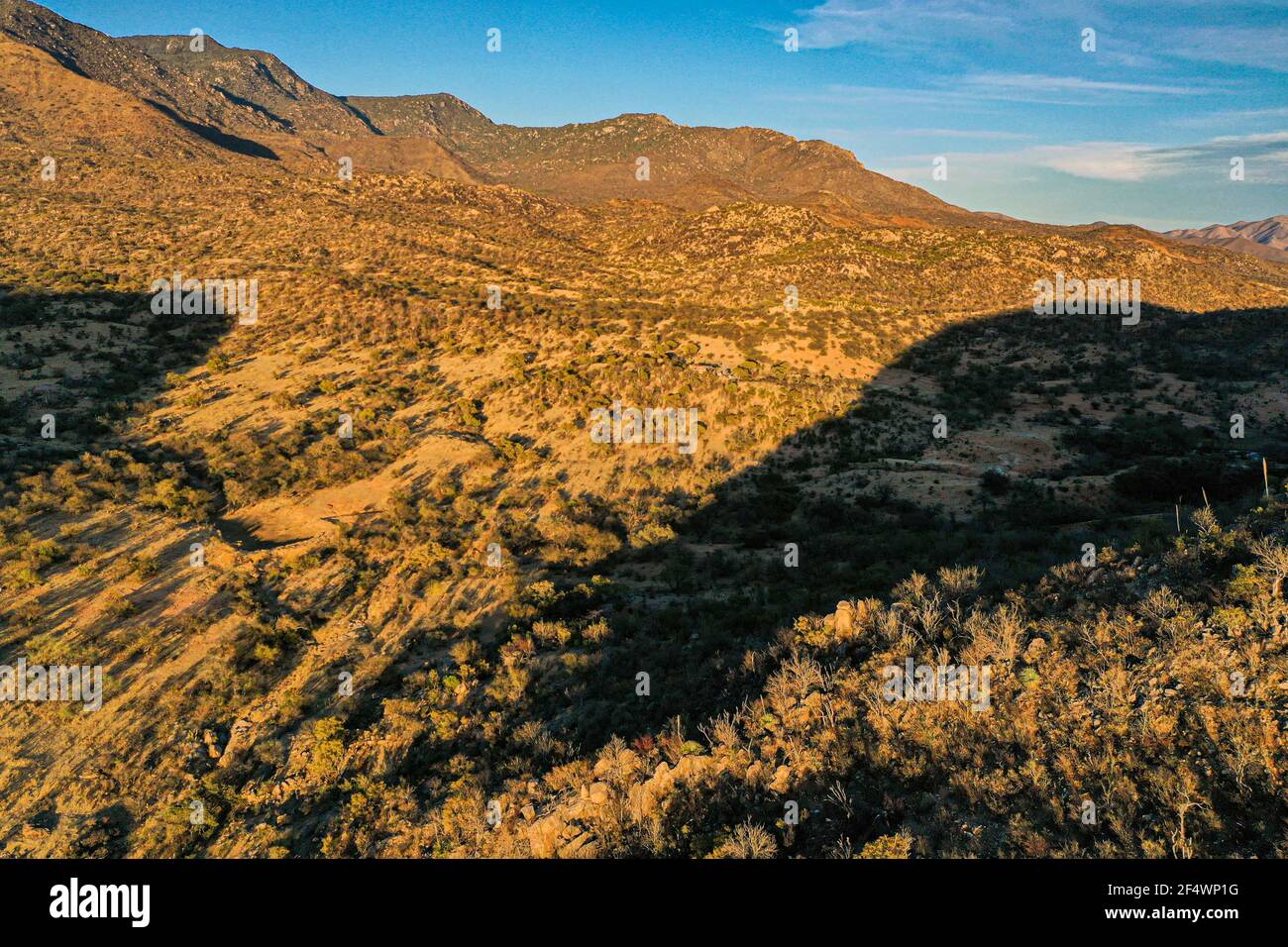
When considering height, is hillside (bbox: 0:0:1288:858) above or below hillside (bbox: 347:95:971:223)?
below

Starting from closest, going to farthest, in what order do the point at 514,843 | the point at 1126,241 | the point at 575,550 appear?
the point at 514,843
the point at 575,550
the point at 1126,241

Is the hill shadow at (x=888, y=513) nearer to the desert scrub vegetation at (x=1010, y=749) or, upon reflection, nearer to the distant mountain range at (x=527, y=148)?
the desert scrub vegetation at (x=1010, y=749)

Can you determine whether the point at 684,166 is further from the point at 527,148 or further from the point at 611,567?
the point at 611,567

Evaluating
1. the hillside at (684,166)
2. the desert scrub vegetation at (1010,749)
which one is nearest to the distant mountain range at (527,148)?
the hillside at (684,166)

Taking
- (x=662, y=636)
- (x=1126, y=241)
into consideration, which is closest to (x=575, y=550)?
(x=662, y=636)

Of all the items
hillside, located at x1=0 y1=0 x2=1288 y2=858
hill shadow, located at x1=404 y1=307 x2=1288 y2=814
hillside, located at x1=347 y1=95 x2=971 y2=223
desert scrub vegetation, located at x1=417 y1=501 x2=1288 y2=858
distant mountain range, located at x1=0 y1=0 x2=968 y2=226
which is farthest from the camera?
hillside, located at x1=347 y1=95 x2=971 y2=223

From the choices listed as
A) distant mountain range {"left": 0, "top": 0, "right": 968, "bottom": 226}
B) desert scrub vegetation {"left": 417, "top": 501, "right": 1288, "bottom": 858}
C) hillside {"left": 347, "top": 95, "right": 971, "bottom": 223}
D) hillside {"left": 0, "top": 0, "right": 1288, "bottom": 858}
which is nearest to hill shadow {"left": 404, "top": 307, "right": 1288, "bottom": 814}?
hillside {"left": 0, "top": 0, "right": 1288, "bottom": 858}

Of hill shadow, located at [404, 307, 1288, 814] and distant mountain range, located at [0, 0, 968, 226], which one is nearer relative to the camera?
hill shadow, located at [404, 307, 1288, 814]

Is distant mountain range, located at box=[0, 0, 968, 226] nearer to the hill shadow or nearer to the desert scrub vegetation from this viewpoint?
the hill shadow

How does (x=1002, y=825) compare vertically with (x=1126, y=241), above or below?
below
